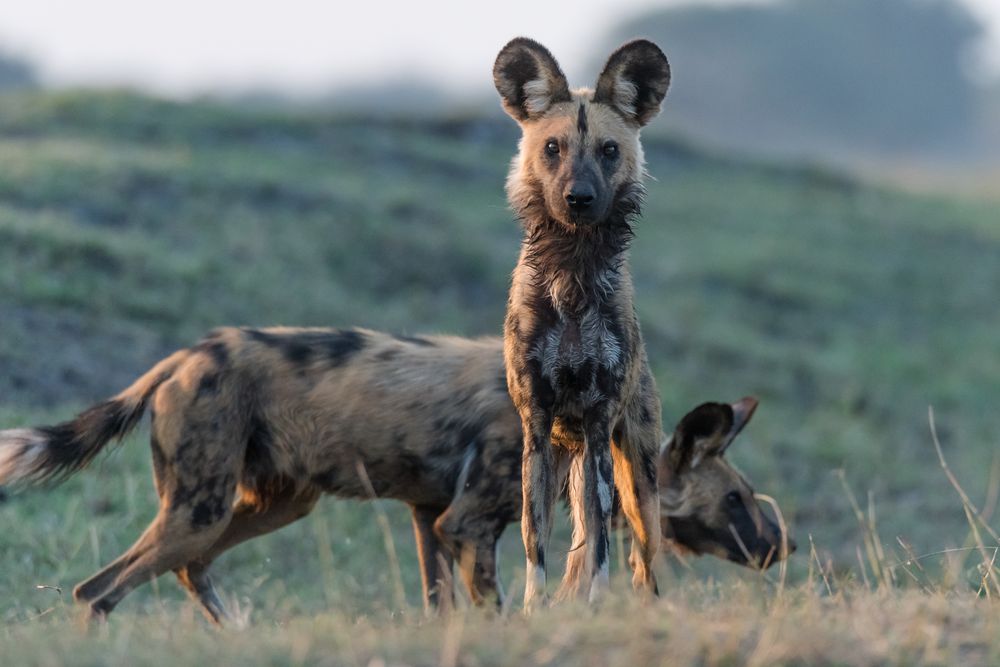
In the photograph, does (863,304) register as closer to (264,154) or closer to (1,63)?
(264,154)

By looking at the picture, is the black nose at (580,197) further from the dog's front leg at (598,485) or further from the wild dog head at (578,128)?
the dog's front leg at (598,485)

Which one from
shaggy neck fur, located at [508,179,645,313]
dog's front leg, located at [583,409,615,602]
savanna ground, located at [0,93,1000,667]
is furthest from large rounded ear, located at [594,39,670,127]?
savanna ground, located at [0,93,1000,667]

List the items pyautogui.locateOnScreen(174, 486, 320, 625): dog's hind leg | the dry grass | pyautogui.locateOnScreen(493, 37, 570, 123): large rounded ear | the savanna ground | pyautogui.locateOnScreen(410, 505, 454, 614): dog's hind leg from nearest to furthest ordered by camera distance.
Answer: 1. the dry grass
2. the savanna ground
3. pyautogui.locateOnScreen(493, 37, 570, 123): large rounded ear
4. pyautogui.locateOnScreen(174, 486, 320, 625): dog's hind leg
5. pyautogui.locateOnScreen(410, 505, 454, 614): dog's hind leg

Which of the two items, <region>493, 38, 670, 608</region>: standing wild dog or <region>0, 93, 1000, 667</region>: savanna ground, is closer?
<region>0, 93, 1000, 667</region>: savanna ground

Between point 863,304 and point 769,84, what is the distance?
41.9 meters

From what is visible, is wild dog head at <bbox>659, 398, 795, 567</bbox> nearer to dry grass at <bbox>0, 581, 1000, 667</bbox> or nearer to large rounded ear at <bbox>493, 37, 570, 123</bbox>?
large rounded ear at <bbox>493, 37, 570, 123</bbox>

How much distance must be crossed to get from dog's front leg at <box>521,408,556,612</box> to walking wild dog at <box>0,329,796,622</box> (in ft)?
1.83

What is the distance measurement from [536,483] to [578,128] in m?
0.91

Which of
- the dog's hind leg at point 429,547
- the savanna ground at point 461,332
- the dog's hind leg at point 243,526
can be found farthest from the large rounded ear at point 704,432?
the dog's hind leg at point 243,526

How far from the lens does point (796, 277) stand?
12.4 m

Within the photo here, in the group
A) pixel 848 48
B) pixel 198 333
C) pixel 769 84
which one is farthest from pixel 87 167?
pixel 848 48

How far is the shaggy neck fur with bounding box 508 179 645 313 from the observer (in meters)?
3.61

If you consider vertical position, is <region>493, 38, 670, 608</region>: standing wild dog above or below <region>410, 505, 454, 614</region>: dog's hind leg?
above

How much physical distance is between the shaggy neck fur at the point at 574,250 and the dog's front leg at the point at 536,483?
30 cm
